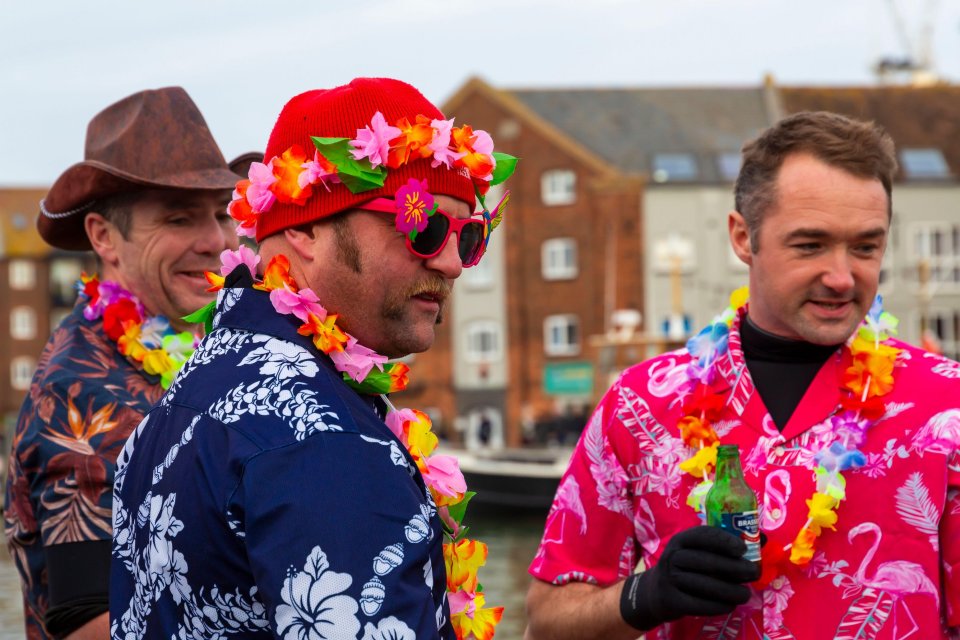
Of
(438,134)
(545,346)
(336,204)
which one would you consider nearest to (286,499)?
(336,204)

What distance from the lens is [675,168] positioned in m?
39.9

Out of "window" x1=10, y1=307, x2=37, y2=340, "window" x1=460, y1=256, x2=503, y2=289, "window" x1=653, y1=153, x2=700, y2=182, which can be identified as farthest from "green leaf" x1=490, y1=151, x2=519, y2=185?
"window" x1=10, y1=307, x2=37, y2=340

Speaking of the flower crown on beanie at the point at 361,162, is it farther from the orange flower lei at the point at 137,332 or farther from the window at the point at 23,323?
the window at the point at 23,323

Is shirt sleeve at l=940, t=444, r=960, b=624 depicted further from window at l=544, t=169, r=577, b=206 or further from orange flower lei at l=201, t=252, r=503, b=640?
window at l=544, t=169, r=577, b=206

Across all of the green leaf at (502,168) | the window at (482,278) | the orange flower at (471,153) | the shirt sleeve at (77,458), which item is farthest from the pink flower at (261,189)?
the window at (482,278)

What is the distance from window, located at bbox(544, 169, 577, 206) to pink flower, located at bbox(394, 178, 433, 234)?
38931 millimetres

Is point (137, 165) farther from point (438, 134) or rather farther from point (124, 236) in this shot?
point (438, 134)

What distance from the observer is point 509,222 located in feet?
136

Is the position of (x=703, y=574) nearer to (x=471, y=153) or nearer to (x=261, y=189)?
(x=471, y=153)

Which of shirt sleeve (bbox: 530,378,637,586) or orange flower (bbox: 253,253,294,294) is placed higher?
orange flower (bbox: 253,253,294,294)

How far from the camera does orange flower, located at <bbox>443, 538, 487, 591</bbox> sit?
2457mm

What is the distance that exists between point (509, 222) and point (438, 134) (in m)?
39.2

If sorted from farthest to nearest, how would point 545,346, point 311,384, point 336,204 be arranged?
point 545,346, point 336,204, point 311,384

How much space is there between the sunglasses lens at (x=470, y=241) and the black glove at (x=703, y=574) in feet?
2.65
